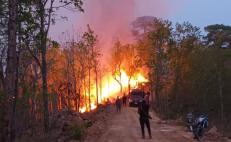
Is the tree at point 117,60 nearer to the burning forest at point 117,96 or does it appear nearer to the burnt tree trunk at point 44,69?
the burning forest at point 117,96

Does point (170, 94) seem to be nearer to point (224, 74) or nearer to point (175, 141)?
point (224, 74)

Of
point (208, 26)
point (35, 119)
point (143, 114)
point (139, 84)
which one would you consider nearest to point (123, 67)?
point (139, 84)

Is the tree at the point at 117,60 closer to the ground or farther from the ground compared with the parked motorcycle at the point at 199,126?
farther from the ground

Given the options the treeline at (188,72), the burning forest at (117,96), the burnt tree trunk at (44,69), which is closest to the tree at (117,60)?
the burning forest at (117,96)

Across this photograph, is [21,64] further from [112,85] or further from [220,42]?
[112,85]

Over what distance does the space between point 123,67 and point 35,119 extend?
68.4 m

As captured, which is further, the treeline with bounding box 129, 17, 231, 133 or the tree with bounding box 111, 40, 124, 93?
the tree with bounding box 111, 40, 124, 93

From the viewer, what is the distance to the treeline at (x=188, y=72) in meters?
59.3

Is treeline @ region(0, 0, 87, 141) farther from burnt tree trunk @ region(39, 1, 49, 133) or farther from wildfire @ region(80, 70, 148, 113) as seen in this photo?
wildfire @ region(80, 70, 148, 113)

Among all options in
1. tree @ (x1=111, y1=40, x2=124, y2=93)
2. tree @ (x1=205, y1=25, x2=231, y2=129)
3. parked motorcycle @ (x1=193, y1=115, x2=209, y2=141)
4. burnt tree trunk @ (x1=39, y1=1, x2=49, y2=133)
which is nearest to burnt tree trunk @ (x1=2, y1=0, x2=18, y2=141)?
parked motorcycle @ (x1=193, y1=115, x2=209, y2=141)

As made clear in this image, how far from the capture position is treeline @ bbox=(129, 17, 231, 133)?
59281 millimetres

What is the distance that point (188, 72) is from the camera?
64.6 m

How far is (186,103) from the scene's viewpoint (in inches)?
2645

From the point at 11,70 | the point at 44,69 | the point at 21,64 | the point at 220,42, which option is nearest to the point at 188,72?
the point at 220,42
